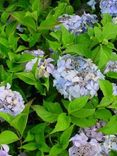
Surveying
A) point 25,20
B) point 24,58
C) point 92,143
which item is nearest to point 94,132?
point 92,143

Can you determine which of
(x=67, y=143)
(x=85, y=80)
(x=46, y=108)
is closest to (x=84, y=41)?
(x=85, y=80)

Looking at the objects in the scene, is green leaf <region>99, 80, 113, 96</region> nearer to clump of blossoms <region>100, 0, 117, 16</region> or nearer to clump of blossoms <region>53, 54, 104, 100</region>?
clump of blossoms <region>53, 54, 104, 100</region>

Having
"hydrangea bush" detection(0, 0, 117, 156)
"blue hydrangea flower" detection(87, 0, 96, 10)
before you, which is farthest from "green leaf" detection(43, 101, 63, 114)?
"blue hydrangea flower" detection(87, 0, 96, 10)

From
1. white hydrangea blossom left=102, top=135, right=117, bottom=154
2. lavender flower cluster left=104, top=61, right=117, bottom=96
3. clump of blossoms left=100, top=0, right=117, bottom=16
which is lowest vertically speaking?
white hydrangea blossom left=102, top=135, right=117, bottom=154

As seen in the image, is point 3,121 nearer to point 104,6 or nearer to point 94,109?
point 94,109

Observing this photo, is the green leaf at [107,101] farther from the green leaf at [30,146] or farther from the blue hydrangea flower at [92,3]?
the blue hydrangea flower at [92,3]
